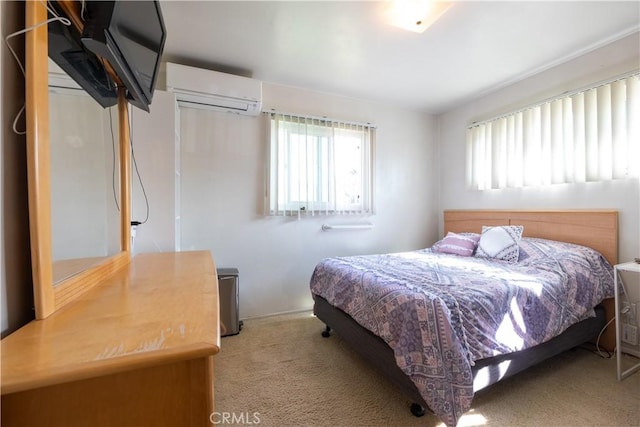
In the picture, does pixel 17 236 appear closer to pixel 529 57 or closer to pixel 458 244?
pixel 458 244

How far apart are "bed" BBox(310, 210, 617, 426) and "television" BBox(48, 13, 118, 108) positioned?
5.62ft

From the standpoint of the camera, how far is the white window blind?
6.67 feet

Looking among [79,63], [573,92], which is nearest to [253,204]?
[79,63]

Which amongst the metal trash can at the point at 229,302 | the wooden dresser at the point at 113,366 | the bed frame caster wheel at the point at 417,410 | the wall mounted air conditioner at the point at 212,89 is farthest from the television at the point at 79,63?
the bed frame caster wheel at the point at 417,410

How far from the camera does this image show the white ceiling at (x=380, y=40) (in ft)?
5.83

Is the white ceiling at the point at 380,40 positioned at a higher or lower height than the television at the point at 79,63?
higher

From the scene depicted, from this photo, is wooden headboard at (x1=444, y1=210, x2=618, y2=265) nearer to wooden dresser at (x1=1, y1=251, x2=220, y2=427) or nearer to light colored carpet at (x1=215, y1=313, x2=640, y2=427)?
light colored carpet at (x1=215, y1=313, x2=640, y2=427)

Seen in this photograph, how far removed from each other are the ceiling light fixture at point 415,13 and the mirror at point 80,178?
183 cm

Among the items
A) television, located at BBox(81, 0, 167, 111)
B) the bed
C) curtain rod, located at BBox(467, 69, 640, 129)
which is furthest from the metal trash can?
curtain rod, located at BBox(467, 69, 640, 129)

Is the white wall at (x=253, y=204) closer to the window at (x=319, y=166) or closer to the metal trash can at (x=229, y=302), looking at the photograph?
the window at (x=319, y=166)

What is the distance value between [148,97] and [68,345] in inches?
50.5

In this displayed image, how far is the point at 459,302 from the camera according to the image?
1404 millimetres

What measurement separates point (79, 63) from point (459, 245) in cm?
306

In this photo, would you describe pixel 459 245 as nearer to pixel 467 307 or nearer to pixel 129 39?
pixel 467 307
